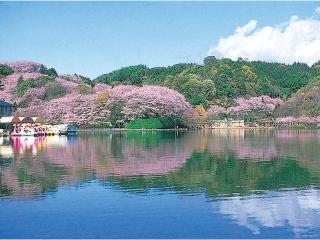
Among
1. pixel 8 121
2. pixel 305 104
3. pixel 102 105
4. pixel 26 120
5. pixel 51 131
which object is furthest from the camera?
pixel 305 104

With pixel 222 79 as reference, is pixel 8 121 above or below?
below

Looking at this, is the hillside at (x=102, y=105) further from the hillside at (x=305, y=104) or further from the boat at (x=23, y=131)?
the hillside at (x=305, y=104)

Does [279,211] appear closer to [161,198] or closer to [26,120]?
[161,198]

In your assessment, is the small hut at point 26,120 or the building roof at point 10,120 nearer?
the building roof at point 10,120

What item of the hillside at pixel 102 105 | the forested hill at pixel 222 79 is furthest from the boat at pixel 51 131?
the forested hill at pixel 222 79

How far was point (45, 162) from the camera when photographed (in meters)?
19.1

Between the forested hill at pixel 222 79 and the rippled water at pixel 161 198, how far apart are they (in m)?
48.7

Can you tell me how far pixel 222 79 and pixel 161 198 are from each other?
62.4 meters

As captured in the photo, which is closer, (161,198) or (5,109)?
(161,198)

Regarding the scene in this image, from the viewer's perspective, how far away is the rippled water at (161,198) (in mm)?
8844

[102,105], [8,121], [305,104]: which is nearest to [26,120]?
[8,121]

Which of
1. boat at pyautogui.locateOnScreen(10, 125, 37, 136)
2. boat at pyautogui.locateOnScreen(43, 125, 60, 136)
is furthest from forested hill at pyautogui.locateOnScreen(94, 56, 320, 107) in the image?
boat at pyautogui.locateOnScreen(10, 125, 37, 136)

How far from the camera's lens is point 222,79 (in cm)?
7288


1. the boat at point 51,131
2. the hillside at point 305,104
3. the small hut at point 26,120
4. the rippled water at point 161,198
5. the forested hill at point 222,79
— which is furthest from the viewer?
the forested hill at point 222,79
